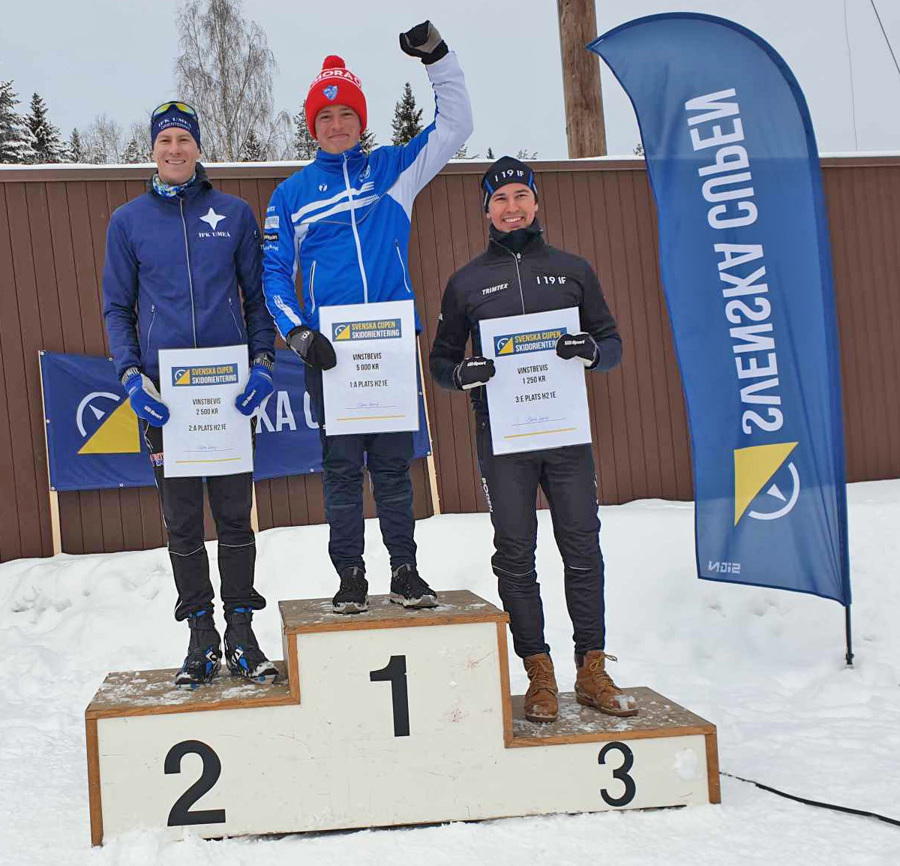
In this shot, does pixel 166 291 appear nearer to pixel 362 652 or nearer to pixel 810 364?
pixel 362 652

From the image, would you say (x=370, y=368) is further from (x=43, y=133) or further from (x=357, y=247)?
(x=43, y=133)

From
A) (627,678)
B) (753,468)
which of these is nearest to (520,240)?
(753,468)

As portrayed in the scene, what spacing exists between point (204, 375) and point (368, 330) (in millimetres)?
475

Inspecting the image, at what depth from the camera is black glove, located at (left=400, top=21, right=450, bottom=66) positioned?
2543mm

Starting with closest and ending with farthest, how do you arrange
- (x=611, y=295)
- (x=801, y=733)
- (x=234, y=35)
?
(x=801, y=733) < (x=611, y=295) < (x=234, y=35)

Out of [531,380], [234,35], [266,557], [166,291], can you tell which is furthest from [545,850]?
[234,35]

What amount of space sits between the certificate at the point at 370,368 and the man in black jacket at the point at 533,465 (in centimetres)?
18

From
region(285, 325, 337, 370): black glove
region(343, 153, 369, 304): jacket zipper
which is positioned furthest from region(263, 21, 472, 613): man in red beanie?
region(285, 325, 337, 370): black glove

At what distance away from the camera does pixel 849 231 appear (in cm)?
712

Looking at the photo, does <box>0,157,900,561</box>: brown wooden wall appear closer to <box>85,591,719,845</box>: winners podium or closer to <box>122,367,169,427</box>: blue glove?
<box>122,367,169,427</box>: blue glove

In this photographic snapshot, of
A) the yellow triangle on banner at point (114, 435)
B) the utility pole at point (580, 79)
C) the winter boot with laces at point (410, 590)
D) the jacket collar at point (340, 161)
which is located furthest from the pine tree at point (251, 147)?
the winter boot with laces at point (410, 590)

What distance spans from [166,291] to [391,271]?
2.11ft

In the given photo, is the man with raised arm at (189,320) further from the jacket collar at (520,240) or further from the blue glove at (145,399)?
the jacket collar at (520,240)

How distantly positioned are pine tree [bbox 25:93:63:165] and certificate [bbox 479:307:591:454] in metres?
20.5
